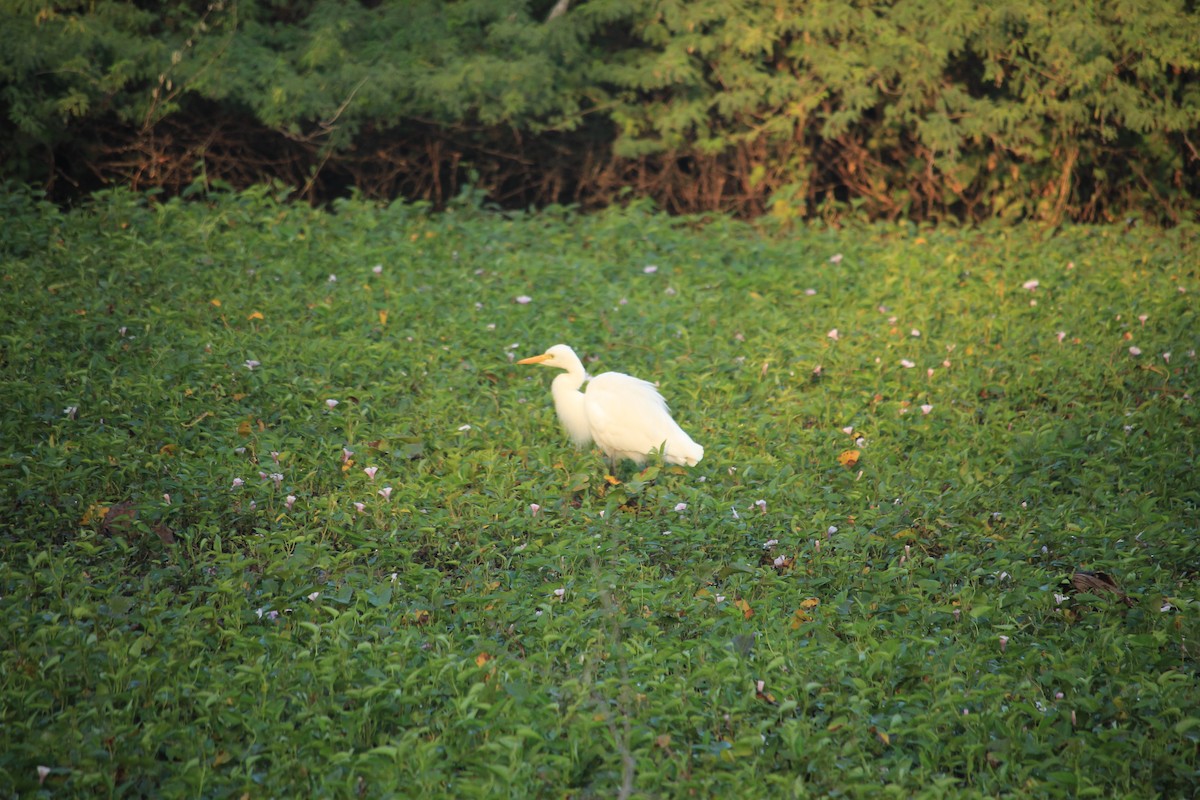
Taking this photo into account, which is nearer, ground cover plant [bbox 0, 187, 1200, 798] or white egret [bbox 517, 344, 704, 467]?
ground cover plant [bbox 0, 187, 1200, 798]

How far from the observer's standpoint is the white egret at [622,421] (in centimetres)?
462

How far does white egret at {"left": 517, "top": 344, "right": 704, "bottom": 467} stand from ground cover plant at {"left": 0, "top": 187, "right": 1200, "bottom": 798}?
0.12m

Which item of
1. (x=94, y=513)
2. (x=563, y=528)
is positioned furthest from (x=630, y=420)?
(x=94, y=513)

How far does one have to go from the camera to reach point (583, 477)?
434 centimetres

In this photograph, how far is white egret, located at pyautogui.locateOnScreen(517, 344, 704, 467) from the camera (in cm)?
462

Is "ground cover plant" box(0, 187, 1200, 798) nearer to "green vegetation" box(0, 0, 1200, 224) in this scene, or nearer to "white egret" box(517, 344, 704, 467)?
"white egret" box(517, 344, 704, 467)

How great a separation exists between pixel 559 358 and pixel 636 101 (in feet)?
17.9

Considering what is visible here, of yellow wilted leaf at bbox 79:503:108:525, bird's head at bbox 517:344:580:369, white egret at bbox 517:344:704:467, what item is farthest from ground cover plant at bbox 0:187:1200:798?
bird's head at bbox 517:344:580:369

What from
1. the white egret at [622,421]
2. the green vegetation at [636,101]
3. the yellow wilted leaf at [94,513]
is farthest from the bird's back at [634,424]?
the green vegetation at [636,101]

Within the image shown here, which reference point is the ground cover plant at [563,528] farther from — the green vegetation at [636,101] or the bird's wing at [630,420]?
the green vegetation at [636,101]

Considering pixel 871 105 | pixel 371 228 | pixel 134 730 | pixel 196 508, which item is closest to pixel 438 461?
pixel 196 508

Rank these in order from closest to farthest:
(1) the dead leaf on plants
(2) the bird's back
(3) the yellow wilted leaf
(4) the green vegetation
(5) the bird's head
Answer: (1) the dead leaf on plants → (3) the yellow wilted leaf → (2) the bird's back → (5) the bird's head → (4) the green vegetation

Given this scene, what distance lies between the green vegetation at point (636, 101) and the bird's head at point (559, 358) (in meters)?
3.78

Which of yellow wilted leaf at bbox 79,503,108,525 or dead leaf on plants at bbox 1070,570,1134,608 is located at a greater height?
dead leaf on plants at bbox 1070,570,1134,608
